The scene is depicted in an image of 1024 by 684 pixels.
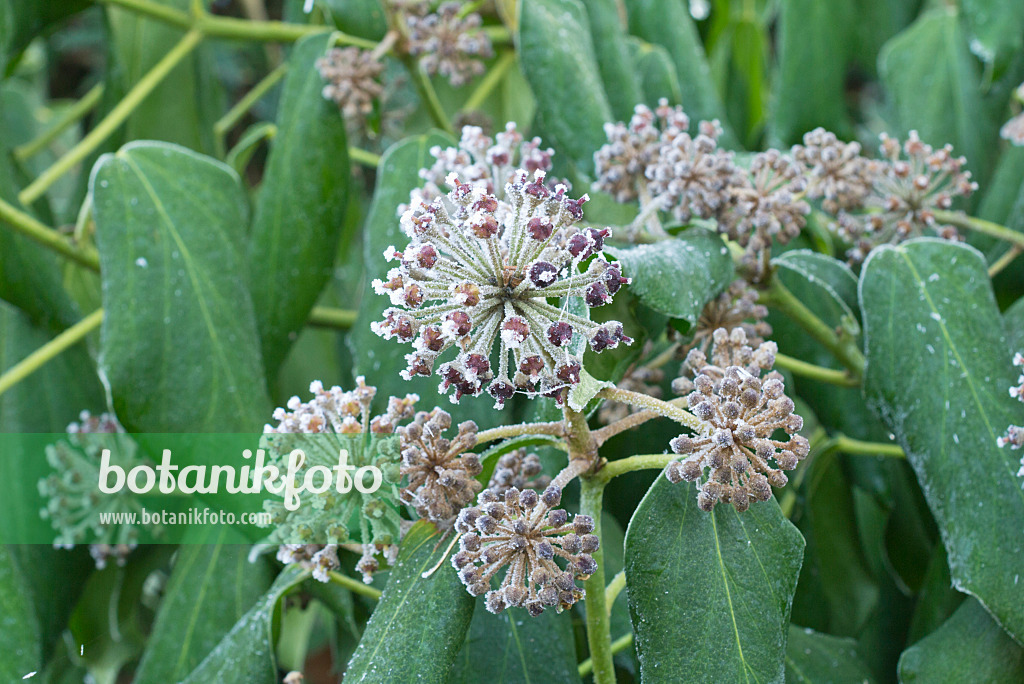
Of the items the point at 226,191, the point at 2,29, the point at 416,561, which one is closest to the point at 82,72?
the point at 2,29

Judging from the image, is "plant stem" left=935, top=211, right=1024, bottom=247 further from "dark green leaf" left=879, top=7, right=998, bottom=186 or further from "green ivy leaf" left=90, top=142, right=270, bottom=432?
"green ivy leaf" left=90, top=142, right=270, bottom=432

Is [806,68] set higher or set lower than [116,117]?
higher

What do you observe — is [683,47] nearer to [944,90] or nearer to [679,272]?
[944,90]

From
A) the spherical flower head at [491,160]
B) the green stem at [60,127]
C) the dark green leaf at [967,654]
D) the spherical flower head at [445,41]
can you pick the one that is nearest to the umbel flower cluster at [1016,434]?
the dark green leaf at [967,654]

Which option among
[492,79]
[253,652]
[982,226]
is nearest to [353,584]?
[253,652]

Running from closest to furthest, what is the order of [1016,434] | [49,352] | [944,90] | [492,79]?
[1016,434] → [49,352] → [944,90] → [492,79]

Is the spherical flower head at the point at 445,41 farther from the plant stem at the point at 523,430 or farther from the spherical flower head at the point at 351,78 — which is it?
the plant stem at the point at 523,430

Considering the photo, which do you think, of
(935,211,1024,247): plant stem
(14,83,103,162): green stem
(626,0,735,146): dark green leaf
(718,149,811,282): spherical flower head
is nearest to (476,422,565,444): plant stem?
(718,149,811,282): spherical flower head

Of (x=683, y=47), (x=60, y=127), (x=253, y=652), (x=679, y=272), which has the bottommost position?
(x=253, y=652)
